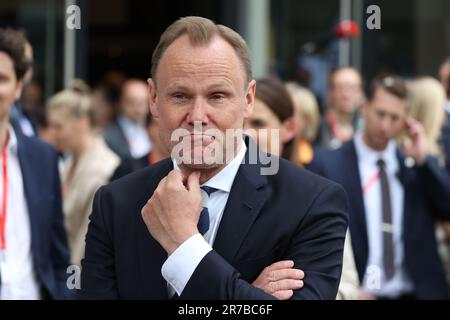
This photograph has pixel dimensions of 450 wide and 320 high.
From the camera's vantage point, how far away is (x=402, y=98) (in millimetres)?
6367

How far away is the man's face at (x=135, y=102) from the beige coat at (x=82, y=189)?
4018mm

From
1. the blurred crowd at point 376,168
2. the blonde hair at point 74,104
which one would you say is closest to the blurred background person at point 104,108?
the blonde hair at point 74,104

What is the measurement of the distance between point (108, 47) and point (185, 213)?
14.1 meters

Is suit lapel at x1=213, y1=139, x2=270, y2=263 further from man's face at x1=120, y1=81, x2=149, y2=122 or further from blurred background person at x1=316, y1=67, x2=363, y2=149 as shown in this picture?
man's face at x1=120, y1=81, x2=149, y2=122

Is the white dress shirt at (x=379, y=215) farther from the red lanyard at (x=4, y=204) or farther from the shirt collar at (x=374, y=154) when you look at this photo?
the red lanyard at (x=4, y=204)

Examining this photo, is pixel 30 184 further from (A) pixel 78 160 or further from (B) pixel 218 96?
(A) pixel 78 160

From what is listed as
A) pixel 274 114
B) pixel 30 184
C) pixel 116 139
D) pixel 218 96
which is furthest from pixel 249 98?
pixel 116 139

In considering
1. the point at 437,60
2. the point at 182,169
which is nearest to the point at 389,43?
the point at 437,60

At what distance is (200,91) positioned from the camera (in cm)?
268

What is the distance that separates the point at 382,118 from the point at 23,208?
269 centimetres

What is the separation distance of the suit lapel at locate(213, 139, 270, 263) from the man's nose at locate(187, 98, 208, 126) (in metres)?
0.27

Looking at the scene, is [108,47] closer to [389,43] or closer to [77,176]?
[389,43]

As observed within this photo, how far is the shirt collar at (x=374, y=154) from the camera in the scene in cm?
603

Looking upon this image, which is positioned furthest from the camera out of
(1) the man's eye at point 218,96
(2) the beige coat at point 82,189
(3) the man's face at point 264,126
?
(2) the beige coat at point 82,189
